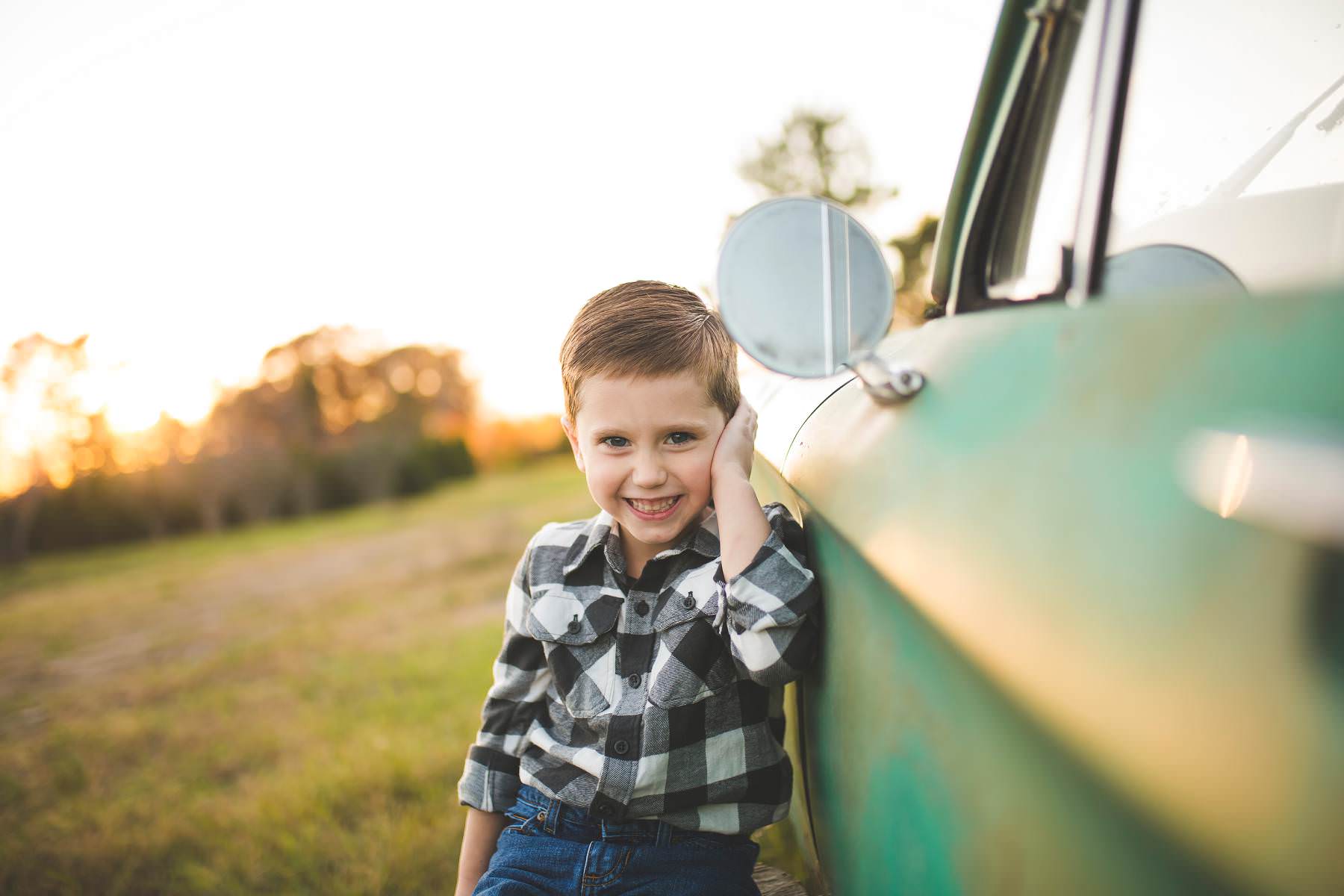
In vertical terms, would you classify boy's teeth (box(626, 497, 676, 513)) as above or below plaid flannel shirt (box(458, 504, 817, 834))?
above

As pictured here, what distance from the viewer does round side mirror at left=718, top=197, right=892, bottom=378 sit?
97cm

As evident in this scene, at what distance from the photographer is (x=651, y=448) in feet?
5.10

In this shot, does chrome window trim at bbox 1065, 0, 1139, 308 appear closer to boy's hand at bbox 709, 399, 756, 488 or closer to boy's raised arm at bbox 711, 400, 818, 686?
boy's raised arm at bbox 711, 400, 818, 686

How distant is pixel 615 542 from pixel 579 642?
240mm

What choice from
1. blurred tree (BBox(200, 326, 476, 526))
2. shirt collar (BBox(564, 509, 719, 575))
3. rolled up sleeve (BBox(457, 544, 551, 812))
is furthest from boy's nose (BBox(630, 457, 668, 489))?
blurred tree (BBox(200, 326, 476, 526))

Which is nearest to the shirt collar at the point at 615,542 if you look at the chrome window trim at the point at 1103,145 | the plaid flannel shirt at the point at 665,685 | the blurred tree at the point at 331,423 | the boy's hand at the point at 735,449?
the plaid flannel shirt at the point at 665,685

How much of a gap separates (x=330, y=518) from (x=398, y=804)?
1765cm

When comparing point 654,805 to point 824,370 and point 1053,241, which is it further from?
point 1053,241

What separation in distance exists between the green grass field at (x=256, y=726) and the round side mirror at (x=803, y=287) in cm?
245

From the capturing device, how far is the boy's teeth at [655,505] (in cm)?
160

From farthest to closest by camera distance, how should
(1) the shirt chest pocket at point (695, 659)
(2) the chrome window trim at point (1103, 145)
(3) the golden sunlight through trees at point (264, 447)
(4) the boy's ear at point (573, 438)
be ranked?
1. (3) the golden sunlight through trees at point (264, 447)
2. (4) the boy's ear at point (573, 438)
3. (1) the shirt chest pocket at point (695, 659)
4. (2) the chrome window trim at point (1103, 145)

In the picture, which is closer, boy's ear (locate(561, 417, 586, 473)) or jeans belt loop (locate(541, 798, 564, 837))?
jeans belt loop (locate(541, 798, 564, 837))

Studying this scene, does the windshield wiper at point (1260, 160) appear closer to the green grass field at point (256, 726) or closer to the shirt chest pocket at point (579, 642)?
the shirt chest pocket at point (579, 642)

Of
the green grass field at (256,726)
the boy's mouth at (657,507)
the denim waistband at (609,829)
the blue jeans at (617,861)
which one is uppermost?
the boy's mouth at (657,507)
